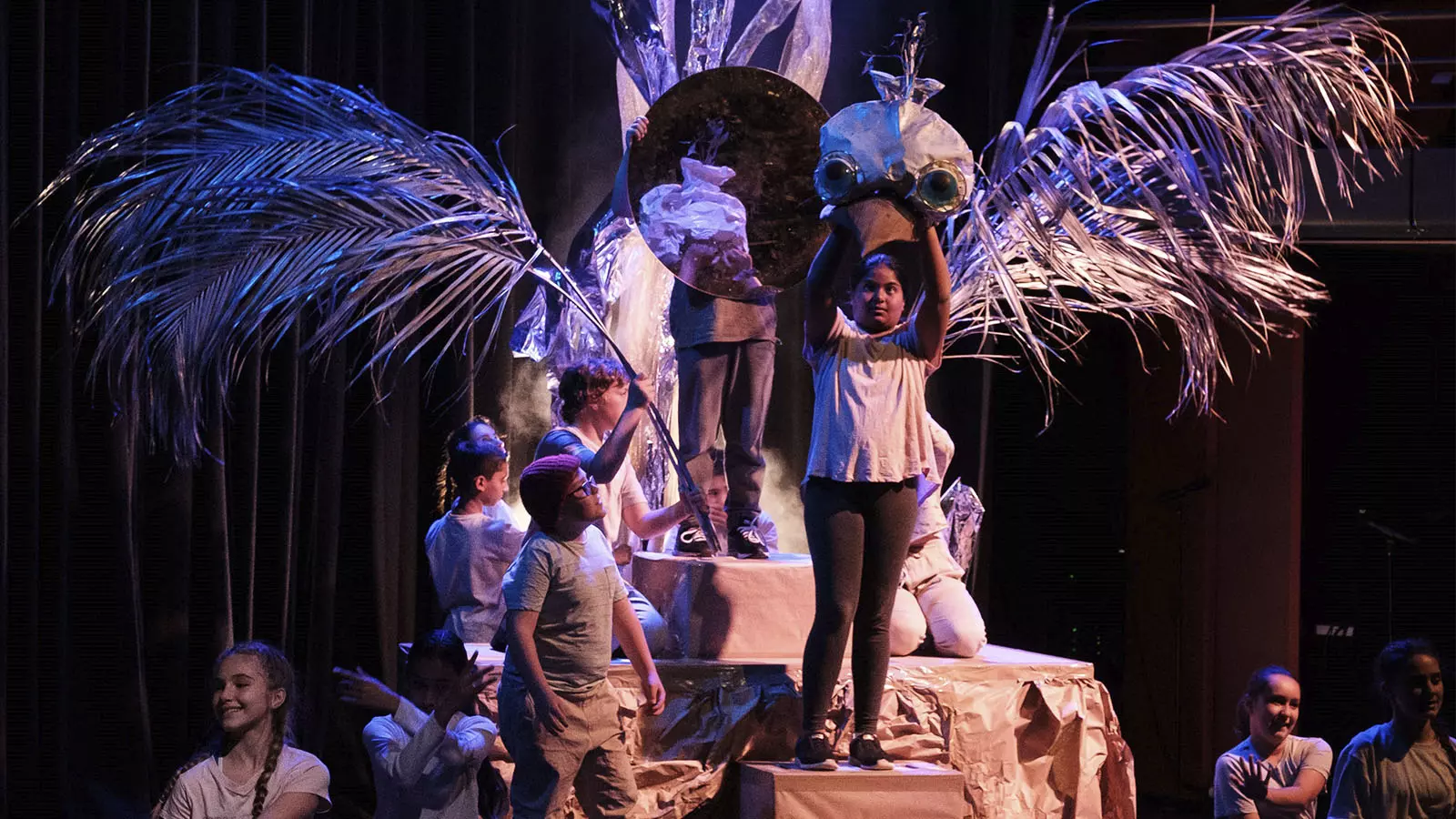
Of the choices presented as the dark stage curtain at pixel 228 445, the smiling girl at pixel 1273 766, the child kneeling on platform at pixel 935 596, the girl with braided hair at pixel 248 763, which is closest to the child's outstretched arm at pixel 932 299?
the child kneeling on platform at pixel 935 596

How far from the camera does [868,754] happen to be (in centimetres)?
369

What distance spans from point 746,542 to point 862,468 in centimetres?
97

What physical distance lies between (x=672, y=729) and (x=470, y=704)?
65cm

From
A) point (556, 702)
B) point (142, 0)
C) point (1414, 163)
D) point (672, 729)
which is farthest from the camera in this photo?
point (1414, 163)

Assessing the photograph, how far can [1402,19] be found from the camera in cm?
664

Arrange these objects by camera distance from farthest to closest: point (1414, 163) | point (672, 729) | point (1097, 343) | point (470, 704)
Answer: point (1097, 343)
point (1414, 163)
point (672, 729)
point (470, 704)

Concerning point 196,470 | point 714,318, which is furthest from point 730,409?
point 196,470

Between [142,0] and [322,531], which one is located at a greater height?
[142,0]

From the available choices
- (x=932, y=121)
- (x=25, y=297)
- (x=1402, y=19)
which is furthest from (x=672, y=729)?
(x=1402, y=19)

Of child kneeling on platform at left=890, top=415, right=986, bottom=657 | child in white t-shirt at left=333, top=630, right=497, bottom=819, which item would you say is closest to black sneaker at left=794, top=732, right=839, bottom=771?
child in white t-shirt at left=333, top=630, right=497, bottom=819

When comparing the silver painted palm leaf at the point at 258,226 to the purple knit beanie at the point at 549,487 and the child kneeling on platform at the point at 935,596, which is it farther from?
the child kneeling on platform at the point at 935,596

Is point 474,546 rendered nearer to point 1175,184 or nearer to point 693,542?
point 693,542

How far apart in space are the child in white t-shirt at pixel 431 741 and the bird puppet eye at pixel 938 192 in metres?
1.46

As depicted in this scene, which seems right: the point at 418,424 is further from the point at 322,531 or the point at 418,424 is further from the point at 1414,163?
the point at 1414,163
